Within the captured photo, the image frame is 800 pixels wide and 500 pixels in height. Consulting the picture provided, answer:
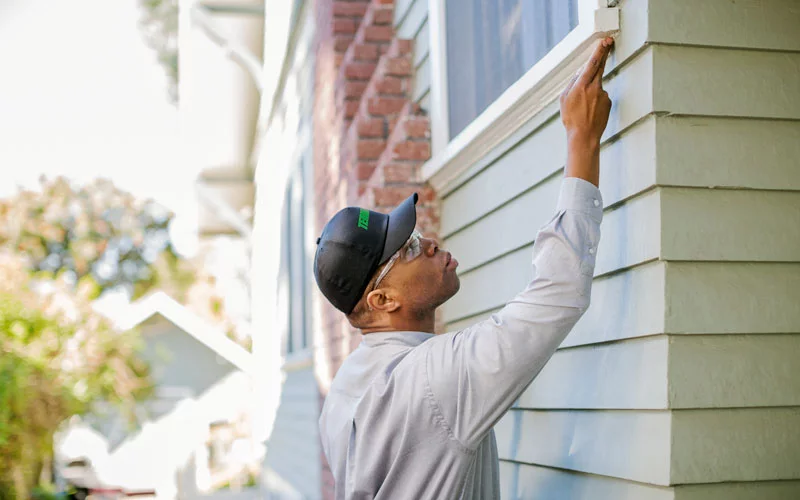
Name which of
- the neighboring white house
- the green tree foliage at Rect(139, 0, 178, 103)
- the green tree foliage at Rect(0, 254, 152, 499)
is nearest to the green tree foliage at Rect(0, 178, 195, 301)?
the green tree foliage at Rect(139, 0, 178, 103)

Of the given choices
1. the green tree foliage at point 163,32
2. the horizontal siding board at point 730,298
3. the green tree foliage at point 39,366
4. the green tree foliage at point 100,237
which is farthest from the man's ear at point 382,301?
the green tree foliage at point 100,237

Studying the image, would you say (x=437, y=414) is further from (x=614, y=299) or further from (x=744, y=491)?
(x=744, y=491)

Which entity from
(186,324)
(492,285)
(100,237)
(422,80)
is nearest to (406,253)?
(492,285)

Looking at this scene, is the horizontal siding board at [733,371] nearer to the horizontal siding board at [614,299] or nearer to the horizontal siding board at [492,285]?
the horizontal siding board at [614,299]

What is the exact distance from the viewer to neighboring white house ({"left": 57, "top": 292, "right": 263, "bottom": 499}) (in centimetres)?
1299

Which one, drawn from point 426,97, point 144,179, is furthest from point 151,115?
point 426,97

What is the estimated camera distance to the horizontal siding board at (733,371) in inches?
79.0

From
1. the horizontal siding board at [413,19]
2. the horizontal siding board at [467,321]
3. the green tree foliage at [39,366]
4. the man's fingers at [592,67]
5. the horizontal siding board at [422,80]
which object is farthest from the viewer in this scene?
the green tree foliage at [39,366]

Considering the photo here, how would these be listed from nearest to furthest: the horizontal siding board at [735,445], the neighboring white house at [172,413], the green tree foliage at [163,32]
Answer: the horizontal siding board at [735,445] < the neighboring white house at [172,413] < the green tree foliage at [163,32]

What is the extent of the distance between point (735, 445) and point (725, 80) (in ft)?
2.79

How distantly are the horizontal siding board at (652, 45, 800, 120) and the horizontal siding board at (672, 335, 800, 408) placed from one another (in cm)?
54

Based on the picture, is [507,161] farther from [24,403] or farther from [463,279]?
[24,403]

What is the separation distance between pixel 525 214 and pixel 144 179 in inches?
1597

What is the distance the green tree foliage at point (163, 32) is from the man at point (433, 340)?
28.1 m
